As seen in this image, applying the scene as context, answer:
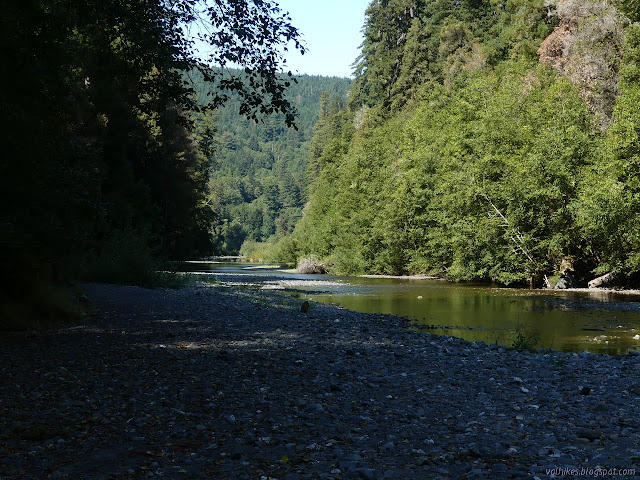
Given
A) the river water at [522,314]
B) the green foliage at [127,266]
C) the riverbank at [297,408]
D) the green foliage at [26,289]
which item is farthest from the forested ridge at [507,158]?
the green foliage at [26,289]

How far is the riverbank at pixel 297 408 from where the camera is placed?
4.47 m

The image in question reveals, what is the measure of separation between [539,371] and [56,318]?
9.64 meters

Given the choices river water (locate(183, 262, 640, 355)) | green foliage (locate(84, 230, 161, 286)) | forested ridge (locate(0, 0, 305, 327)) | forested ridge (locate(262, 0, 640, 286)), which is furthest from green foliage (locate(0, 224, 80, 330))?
forested ridge (locate(262, 0, 640, 286))

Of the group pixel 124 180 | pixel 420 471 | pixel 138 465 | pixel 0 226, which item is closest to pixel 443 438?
pixel 420 471

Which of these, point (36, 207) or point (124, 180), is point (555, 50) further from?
point (36, 207)

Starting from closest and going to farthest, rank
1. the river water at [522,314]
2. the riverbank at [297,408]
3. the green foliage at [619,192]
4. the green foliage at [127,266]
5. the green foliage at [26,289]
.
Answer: the riverbank at [297,408] → the green foliage at [26,289] → the river water at [522,314] → the green foliage at [127,266] → the green foliage at [619,192]

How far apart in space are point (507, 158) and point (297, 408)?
101 feet

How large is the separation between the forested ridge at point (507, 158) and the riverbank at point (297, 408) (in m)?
19.6

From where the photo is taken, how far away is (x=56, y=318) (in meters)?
11.4

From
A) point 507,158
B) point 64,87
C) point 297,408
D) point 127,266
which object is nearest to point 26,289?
A: point 64,87

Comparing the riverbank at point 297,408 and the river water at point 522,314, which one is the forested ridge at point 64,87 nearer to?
the riverbank at point 297,408

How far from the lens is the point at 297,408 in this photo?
612 centimetres

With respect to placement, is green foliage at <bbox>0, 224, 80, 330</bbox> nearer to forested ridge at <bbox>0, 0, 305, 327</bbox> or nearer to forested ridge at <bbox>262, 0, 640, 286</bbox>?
forested ridge at <bbox>0, 0, 305, 327</bbox>

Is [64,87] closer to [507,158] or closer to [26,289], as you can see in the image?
[26,289]
